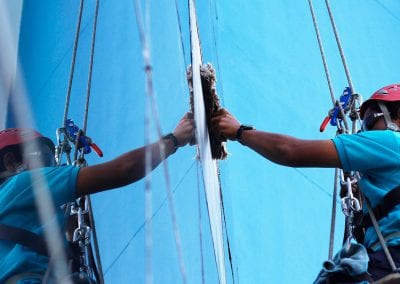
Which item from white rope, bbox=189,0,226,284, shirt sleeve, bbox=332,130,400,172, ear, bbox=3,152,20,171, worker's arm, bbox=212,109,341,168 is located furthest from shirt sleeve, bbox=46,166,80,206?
shirt sleeve, bbox=332,130,400,172

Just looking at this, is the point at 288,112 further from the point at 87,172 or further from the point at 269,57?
the point at 87,172

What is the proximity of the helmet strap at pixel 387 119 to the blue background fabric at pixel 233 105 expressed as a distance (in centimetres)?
44

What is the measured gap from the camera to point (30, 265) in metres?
1.23

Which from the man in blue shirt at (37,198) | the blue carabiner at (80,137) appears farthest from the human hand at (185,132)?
the blue carabiner at (80,137)

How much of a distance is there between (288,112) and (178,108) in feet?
4.76

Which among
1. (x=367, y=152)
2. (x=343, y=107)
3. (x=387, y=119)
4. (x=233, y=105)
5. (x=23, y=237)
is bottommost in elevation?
(x=23, y=237)

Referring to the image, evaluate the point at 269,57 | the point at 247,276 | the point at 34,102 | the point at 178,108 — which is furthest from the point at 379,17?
the point at 178,108

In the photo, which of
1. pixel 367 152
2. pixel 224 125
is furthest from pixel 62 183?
pixel 367 152

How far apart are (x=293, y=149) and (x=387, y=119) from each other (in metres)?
0.25

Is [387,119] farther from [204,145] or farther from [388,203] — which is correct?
[204,145]

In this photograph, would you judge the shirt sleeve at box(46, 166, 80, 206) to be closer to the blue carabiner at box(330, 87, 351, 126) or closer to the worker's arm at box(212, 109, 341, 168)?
the worker's arm at box(212, 109, 341, 168)

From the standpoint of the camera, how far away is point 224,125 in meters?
1.58

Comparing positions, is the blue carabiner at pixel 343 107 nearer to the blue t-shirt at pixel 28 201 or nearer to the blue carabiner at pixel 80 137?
the blue carabiner at pixel 80 137

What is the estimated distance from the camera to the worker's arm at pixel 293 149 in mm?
1374
